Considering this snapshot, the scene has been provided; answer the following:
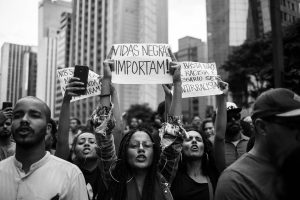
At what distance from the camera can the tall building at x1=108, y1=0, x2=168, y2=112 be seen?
292ft

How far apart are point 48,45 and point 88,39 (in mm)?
31397

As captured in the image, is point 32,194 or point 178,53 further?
point 178,53

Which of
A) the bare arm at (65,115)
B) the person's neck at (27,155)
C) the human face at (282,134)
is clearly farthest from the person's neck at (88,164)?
the human face at (282,134)

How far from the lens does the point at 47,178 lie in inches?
90.5

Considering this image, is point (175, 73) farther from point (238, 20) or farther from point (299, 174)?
point (238, 20)

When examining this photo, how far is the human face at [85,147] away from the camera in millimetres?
3891

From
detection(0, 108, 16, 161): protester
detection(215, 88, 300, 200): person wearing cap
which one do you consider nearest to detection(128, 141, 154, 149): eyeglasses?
detection(215, 88, 300, 200): person wearing cap

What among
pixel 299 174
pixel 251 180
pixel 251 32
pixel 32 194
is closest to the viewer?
pixel 299 174

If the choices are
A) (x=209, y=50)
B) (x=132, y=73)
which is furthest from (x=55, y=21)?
(x=132, y=73)

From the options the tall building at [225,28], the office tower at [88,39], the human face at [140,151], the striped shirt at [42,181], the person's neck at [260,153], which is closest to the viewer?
the person's neck at [260,153]

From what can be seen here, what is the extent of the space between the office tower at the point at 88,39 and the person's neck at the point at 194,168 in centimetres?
9201

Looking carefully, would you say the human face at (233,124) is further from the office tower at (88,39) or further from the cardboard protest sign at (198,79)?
the office tower at (88,39)

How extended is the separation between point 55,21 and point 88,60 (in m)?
35.5

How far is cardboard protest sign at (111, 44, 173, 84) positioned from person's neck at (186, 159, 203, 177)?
89cm
